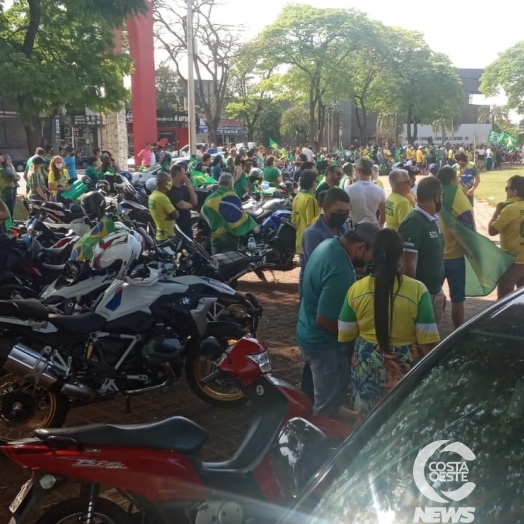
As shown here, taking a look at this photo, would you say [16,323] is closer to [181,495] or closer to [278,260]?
[181,495]

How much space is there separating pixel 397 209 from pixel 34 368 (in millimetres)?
3860

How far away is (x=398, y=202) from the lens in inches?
263

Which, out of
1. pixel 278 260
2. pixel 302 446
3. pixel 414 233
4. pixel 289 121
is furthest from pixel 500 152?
pixel 302 446

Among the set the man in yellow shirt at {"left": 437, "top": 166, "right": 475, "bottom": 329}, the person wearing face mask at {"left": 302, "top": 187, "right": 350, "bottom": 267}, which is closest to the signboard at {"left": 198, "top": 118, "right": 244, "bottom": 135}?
the man in yellow shirt at {"left": 437, "top": 166, "right": 475, "bottom": 329}

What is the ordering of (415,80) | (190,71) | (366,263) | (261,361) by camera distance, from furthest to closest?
(415,80) < (190,71) < (366,263) < (261,361)

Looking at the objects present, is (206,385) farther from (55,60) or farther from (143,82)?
(143,82)

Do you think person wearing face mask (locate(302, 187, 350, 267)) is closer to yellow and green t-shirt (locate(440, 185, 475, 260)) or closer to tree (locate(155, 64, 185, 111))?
yellow and green t-shirt (locate(440, 185, 475, 260))

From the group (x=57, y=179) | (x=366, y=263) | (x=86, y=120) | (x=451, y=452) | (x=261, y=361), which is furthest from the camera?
(x=86, y=120)

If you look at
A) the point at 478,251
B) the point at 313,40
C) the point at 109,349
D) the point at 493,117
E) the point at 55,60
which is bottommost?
the point at 109,349

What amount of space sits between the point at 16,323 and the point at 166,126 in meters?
58.5

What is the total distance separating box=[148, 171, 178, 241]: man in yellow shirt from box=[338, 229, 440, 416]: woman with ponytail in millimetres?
4973

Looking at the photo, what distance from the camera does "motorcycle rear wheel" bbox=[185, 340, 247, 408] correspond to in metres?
5.12

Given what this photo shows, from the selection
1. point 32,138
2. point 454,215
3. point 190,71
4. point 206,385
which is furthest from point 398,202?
point 190,71

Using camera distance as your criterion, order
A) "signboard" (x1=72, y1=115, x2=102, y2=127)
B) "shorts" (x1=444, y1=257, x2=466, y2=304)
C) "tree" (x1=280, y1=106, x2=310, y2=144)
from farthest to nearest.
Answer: "tree" (x1=280, y1=106, x2=310, y2=144) → "signboard" (x1=72, y1=115, x2=102, y2=127) → "shorts" (x1=444, y1=257, x2=466, y2=304)
